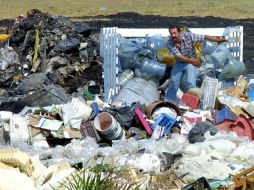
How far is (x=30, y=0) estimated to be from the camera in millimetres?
36812

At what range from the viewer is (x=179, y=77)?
11133 millimetres

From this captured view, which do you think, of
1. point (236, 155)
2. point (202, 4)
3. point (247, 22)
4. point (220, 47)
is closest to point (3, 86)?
point (220, 47)

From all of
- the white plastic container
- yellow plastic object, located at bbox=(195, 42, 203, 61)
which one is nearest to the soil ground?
yellow plastic object, located at bbox=(195, 42, 203, 61)

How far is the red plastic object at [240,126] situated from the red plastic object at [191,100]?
3.86 ft

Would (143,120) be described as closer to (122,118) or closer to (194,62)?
(122,118)

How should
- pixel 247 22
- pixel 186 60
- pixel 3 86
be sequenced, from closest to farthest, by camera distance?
pixel 186 60
pixel 3 86
pixel 247 22

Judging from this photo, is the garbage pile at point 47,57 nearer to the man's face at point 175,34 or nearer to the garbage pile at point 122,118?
the garbage pile at point 122,118

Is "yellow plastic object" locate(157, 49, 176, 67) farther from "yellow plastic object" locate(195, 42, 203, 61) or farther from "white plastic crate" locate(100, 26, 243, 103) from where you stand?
"white plastic crate" locate(100, 26, 243, 103)

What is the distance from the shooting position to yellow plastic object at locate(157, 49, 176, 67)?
11.6 metres

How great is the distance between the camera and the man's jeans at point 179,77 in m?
11.1

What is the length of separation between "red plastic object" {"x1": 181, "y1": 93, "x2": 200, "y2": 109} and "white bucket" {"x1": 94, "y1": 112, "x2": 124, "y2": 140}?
162cm

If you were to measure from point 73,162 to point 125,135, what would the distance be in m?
1.57

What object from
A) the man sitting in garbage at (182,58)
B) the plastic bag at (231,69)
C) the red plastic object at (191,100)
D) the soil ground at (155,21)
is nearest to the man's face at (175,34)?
the man sitting in garbage at (182,58)

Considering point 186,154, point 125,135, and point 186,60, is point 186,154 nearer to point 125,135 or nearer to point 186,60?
point 125,135
